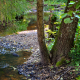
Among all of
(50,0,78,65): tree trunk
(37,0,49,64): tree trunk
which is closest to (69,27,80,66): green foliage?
(50,0,78,65): tree trunk

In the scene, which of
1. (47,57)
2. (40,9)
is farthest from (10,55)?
(40,9)

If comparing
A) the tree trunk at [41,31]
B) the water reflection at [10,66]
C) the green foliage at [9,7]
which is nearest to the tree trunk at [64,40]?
the tree trunk at [41,31]

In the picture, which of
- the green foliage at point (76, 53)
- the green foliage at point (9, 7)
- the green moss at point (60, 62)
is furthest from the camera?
the green foliage at point (9, 7)

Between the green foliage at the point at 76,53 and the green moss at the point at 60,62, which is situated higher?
the green foliage at the point at 76,53

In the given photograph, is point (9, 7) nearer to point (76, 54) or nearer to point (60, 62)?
point (60, 62)

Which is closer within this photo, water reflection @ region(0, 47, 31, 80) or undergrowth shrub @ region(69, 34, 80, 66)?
undergrowth shrub @ region(69, 34, 80, 66)

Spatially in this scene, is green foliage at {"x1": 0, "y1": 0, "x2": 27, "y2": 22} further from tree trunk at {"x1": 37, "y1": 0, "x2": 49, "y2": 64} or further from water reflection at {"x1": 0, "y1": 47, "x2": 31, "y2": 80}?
water reflection at {"x1": 0, "y1": 47, "x2": 31, "y2": 80}

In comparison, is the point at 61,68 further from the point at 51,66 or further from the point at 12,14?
the point at 12,14

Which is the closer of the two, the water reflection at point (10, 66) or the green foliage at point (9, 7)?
the water reflection at point (10, 66)

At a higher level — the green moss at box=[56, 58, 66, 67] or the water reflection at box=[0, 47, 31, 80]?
the green moss at box=[56, 58, 66, 67]

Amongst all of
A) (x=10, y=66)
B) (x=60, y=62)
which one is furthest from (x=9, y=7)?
(x=60, y=62)

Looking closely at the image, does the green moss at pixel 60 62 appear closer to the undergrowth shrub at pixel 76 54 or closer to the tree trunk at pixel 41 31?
the undergrowth shrub at pixel 76 54

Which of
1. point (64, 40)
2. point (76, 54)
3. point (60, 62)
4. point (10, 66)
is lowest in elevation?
point (10, 66)

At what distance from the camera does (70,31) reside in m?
3.31
